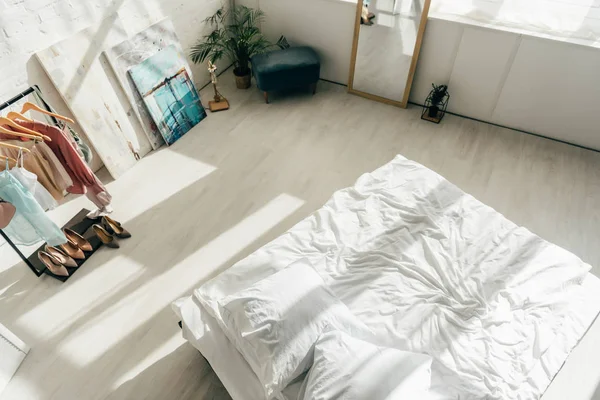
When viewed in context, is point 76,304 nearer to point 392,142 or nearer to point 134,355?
point 134,355

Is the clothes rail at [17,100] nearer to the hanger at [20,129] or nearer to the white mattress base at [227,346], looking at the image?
the hanger at [20,129]

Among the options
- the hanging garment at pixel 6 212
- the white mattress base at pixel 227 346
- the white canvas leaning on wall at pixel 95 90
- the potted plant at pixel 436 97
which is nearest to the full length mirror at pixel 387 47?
the potted plant at pixel 436 97

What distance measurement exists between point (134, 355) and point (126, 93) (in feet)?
6.93

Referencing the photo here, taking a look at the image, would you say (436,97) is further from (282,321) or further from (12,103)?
(12,103)

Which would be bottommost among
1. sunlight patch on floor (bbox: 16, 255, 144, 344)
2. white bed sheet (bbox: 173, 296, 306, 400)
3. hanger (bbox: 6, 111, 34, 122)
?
sunlight patch on floor (bbox: 16, 255, 144, 344)

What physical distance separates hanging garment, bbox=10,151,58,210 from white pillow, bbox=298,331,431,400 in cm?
180

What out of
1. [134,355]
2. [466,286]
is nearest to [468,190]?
[466,286]

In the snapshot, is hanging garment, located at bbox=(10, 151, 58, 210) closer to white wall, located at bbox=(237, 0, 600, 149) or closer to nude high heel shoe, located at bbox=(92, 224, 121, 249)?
nude high heel shoe, located at bbox=(92, 224, 121, 249)

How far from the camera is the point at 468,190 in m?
3.23

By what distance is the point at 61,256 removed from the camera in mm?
2621

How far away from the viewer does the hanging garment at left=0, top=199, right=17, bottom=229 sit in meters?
2.12

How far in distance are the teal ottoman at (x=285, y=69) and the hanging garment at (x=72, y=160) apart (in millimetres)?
1995

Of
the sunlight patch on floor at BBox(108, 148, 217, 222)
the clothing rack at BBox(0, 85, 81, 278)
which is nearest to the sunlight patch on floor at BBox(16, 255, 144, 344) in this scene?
the clothing rack at BBox(0, 85, 81, 278)

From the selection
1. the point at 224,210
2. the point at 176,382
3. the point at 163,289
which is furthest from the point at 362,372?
the point at 224,210
